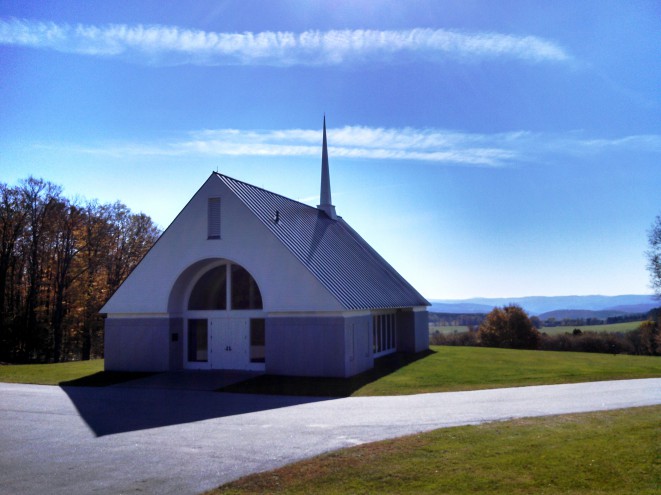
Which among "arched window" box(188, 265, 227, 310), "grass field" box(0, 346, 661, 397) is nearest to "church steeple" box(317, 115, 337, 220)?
"grass field" box(0, 346, 661, 397)

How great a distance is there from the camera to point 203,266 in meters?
24.2

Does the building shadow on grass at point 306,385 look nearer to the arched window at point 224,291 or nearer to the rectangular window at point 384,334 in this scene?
the arched window at point 224,291

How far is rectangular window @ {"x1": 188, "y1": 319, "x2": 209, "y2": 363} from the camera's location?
24109 mm

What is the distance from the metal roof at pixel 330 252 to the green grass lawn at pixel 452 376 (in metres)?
2.96

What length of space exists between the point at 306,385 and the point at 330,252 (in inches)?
343

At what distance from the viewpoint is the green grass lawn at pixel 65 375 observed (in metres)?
21.4

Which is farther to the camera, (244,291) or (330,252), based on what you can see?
(330,252)

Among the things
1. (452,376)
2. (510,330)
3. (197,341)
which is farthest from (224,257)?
(510,330)

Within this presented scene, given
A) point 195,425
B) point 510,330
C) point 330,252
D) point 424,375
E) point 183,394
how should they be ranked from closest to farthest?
point 195,425
point 183,394
point 424,375
point 330,252
point 510,330

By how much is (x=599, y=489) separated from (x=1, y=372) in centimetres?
2514

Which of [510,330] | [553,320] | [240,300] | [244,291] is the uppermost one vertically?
[244,291]

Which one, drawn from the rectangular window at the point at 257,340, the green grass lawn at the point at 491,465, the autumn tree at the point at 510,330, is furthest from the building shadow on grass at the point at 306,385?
the autumn tree at the point at 510,330

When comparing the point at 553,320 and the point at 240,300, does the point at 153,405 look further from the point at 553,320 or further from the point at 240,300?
the point at 553,320

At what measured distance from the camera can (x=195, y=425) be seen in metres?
12.9
